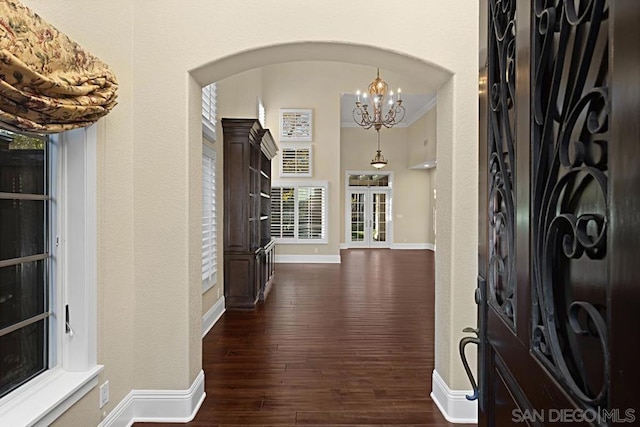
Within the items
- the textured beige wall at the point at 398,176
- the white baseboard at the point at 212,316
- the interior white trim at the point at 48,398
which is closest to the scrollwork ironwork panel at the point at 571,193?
the interior white trim at the point at 48,398

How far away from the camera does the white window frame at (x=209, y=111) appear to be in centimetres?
445

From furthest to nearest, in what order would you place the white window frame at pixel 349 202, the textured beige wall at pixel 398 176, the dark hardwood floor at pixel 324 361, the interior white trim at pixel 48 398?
the white window frame at pixel 349 202 < the textured beige wall at pixel 398 176 < the dark hardwood floor at pixel 324 361 < the interior white trim at pixel 48 398

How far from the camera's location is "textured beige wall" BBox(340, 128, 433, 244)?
549 inches

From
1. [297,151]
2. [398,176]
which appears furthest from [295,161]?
[398,176]

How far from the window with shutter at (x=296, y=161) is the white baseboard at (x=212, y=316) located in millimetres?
5600

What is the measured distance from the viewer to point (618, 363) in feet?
1.80

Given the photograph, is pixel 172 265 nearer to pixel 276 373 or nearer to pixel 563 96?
pixel 276 373

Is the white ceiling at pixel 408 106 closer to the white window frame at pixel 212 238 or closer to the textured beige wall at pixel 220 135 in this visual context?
the textured beige wall at pixel 220 135

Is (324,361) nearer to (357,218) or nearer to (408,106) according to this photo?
(408,106)

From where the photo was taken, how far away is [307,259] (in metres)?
Result: 10.7

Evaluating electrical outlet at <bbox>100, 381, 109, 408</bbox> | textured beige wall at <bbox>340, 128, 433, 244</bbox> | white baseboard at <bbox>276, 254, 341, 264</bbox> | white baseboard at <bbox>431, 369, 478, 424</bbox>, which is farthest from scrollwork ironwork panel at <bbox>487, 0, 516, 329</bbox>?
textured beige wall at <bbox>340, 128, 433, 244</bbox>

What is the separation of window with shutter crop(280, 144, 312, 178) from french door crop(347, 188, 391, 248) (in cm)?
413

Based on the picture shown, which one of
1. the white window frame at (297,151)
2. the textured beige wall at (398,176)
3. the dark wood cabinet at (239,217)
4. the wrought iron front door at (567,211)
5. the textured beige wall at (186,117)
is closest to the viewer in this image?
the wrought iron front door at (567,211)

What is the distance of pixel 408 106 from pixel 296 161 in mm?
4299
